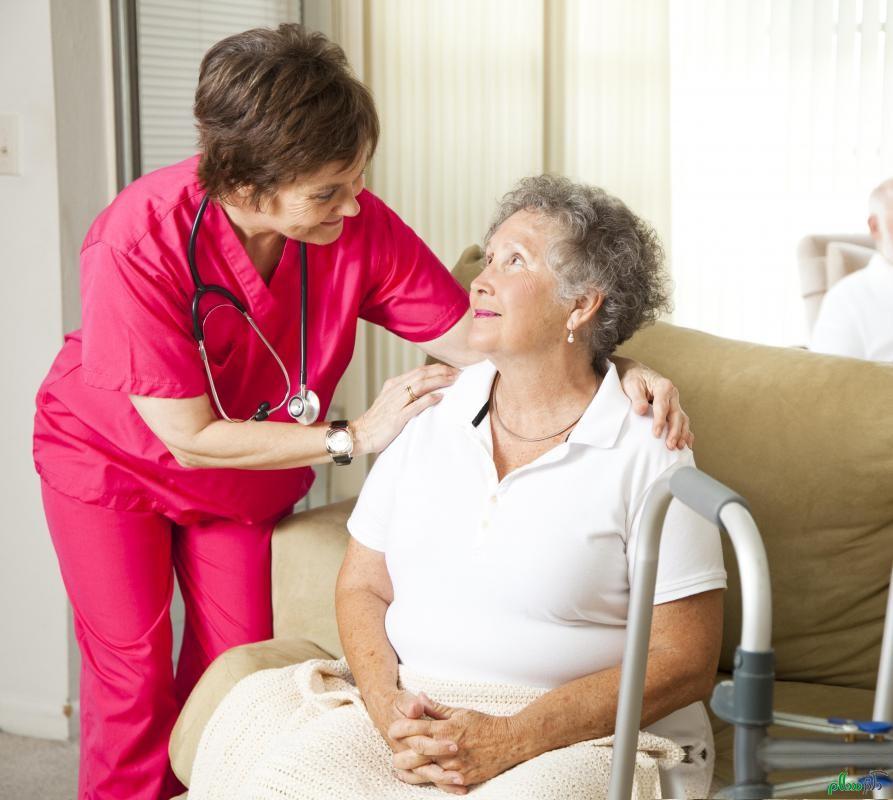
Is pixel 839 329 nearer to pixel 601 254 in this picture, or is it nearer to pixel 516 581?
pixel 601 254

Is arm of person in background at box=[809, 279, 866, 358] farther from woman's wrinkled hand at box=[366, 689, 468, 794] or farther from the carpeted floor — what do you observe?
the carpeted floor

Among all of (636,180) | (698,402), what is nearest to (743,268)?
(636,180)

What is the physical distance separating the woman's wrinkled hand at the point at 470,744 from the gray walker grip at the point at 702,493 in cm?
52

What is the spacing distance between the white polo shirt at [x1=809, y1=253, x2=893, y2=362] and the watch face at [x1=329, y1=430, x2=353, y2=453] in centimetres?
135

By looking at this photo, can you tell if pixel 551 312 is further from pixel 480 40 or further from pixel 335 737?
pixel 480 40

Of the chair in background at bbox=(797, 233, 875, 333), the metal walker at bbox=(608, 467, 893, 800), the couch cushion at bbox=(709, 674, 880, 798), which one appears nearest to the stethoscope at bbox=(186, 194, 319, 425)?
the couch cushion at bbox=(709, 674, 880, 798)

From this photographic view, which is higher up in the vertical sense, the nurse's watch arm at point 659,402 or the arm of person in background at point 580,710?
the nurse's watch arm at point 659,402

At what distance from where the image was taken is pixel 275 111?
4.70 ft

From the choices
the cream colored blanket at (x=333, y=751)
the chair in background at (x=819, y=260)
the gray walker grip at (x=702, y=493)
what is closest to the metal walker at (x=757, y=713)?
the gray walker grip at (x=702, y=493)

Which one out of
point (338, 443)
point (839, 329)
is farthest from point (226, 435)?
point (839, 329)

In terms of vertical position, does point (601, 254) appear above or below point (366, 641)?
above

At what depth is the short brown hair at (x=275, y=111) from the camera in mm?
1437

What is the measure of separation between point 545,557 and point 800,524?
1.66ft

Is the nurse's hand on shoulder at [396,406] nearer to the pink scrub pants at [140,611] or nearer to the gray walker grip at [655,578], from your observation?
the pink scrub pants at [140,611]
